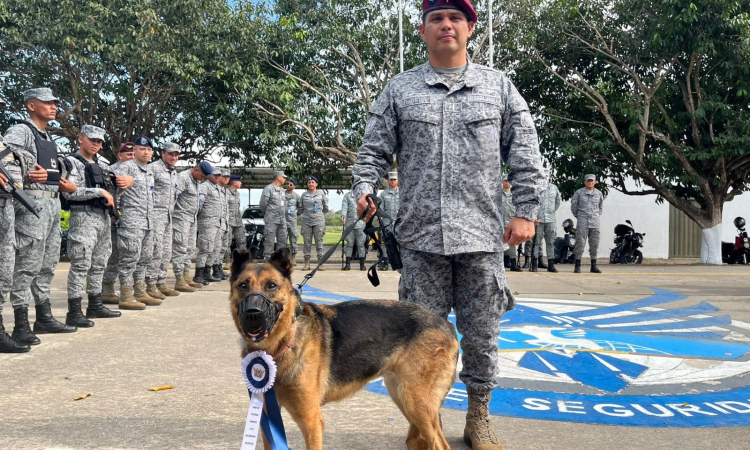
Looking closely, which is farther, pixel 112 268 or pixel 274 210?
pixel 274 210

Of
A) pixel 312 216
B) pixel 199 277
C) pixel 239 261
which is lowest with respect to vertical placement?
pixel 199 277

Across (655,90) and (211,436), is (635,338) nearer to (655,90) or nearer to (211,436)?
(211,436)

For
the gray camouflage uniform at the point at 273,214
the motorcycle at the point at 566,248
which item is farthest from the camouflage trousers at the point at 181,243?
the motorcycle at the point at 566,248

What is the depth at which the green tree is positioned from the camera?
1770 centimetres

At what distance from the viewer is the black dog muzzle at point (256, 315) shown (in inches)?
105

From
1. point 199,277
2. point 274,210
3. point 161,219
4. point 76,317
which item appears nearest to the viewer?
point 76,317

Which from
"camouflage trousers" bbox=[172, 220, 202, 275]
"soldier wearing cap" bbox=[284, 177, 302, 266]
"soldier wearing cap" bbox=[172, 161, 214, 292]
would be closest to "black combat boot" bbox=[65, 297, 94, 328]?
"soldier wearing cap" bbox=[172, 161, 214, 292]

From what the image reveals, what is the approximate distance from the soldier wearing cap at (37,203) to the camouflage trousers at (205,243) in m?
5.49

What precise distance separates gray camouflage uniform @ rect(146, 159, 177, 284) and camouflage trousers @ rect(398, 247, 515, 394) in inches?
254

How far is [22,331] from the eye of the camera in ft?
19.6

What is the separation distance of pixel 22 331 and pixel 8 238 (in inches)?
37.0

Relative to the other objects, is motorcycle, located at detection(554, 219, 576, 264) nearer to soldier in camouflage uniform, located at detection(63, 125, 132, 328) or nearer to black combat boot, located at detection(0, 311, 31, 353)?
soldier in camouflage uniform, located at detection(63, 125, 132, 328)

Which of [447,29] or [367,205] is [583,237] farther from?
[367,205]

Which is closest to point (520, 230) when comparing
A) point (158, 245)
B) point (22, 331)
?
point (22, 331)
